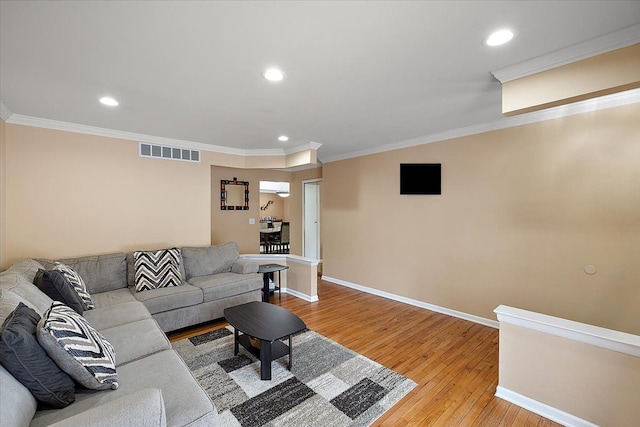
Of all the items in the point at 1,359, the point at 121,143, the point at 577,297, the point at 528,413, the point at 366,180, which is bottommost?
the point at 528,413

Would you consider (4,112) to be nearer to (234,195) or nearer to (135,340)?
(135,340)

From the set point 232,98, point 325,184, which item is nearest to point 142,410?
point 232,98

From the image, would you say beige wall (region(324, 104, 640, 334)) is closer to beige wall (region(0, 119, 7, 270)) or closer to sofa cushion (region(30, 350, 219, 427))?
sofa cushion (region(30, 350, 219, 427))

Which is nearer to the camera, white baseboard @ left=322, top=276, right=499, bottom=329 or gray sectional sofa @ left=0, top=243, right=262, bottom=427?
gray sectional sofa @ left=0, top=243, right=262, bottom=427

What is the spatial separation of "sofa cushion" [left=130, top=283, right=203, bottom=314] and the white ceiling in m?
1.97

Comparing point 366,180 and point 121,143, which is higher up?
point 121,143

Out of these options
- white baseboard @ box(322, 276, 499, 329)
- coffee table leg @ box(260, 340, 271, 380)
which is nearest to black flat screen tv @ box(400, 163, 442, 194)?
white baseboard @ box(322, 276, 499, 329)

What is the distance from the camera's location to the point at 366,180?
4.68m

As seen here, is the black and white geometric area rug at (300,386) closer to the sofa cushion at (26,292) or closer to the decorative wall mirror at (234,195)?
the sofa cushion at (26,292)

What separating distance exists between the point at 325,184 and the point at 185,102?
3210 mm

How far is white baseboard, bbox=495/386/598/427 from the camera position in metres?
1.76

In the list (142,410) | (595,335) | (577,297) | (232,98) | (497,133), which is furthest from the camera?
(497,133)

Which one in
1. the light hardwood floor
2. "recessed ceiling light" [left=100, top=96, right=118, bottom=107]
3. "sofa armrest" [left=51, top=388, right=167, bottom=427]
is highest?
"recessed ceiling light" [left=100, top=96, right=118, bottom=107]

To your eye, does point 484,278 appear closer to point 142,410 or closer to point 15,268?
point 142,410
